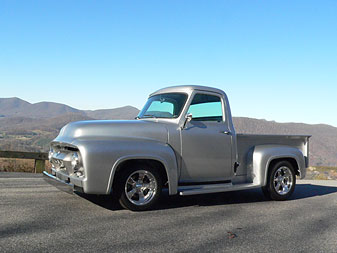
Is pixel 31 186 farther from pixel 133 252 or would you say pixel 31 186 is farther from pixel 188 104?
pixel 133 252

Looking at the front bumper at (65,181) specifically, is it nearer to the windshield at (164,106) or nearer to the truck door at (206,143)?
the truck door at (206,143)

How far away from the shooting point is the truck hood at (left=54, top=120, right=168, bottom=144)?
5.55 m

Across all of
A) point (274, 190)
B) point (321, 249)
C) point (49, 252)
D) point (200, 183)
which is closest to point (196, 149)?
point (200, 183)

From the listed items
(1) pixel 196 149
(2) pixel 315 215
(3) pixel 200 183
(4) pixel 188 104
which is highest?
(4) pixel 188 104

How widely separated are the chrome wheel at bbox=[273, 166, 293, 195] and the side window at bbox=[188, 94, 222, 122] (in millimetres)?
1833

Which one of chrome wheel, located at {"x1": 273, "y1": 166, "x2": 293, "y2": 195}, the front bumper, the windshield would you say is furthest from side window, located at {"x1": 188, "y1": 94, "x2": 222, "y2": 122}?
the front bumper

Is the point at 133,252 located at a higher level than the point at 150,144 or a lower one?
lower

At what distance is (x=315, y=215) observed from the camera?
6121 mm

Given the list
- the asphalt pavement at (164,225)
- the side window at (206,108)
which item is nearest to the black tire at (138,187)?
the asphalt pavement at (164,225)

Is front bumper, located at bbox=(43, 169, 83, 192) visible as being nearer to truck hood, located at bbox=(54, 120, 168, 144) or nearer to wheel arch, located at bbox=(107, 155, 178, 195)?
wheel arch, located at bbox=(107, 155, 178, 195)

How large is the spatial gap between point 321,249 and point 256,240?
730mm

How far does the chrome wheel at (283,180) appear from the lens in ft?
24.6

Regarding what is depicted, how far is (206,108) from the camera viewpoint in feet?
22.6

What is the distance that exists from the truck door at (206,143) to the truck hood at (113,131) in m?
0.51
